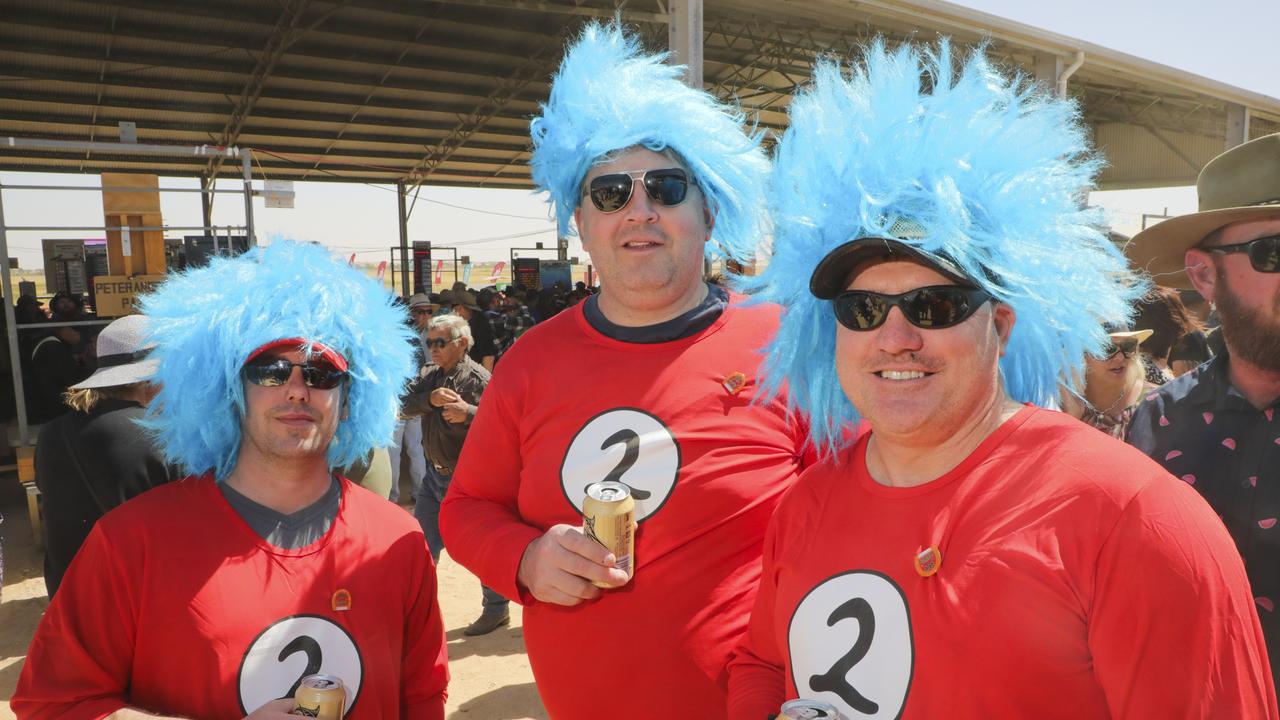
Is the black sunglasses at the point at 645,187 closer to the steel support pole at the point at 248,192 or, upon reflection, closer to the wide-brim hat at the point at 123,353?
the wide-brim hat at the point at 123,353

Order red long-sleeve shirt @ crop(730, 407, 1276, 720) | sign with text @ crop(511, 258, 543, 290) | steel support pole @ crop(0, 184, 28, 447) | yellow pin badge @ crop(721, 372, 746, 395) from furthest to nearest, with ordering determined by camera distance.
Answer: sign with text @ crop(511, 258, 543, 290)
steel support pole @ crop(0, 184, 28, 447)
yellow pin badge @ crop(721, 372, 746, 395)
red long-sleeve shirt @ crop(730, 407, 1276, 720)

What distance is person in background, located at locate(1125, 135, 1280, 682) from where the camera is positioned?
183cm

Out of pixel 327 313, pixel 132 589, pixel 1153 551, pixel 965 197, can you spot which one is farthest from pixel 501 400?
pixel 1153 551

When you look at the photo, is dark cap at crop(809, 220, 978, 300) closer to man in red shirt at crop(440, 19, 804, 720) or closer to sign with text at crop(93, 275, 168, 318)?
man in red shirt at crop(440, 19, 804, 720)

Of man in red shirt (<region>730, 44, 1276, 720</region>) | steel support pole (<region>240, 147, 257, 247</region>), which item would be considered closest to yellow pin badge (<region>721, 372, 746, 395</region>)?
man in red shirt (<region>730, 44, 1276, 720</region>)

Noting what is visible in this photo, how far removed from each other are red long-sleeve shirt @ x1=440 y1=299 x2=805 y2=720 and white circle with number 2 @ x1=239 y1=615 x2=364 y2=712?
0.38 m

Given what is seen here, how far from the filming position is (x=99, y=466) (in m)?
2.59

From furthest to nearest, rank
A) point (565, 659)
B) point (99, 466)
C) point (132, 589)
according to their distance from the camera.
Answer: point (99, 466) < point (565, 659) < point (132, 589)

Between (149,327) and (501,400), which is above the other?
(149,327)

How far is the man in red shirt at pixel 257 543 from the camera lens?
5.67 ft

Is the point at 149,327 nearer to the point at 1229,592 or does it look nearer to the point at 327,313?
the point at 327,313

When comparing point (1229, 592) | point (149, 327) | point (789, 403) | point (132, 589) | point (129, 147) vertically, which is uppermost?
point (129, 147)

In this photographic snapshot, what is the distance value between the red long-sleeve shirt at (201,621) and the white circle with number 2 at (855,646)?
1025mm

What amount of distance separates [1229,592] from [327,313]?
6.47 ft
